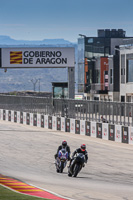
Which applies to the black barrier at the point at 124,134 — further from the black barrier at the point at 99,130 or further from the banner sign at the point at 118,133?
the black barrier at the point at 99,130

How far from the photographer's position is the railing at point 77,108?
108 ft

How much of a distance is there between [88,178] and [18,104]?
98.9ft

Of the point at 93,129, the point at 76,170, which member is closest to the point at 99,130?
the point at 93,129

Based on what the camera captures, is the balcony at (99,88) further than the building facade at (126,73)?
Yes

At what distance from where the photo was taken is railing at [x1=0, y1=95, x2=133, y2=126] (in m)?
33.0

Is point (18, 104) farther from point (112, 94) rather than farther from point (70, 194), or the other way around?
point (70, 194)

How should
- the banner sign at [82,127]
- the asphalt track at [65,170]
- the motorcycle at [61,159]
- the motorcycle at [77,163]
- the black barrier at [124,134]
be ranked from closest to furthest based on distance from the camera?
the asphalt track at [65,170], the motorcycle at [77,163], the motorcycle at [61,159], the black barrier at [124,134], the banner sign at [82,127]

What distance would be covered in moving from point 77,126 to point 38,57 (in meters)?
6.94

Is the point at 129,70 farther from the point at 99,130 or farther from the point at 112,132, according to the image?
the point at 112,132

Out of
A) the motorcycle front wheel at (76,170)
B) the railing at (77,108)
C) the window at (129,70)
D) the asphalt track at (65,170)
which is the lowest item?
the asphalt track at (65,170)

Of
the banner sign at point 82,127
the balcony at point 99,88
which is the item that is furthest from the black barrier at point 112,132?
the balcony at point 99,88

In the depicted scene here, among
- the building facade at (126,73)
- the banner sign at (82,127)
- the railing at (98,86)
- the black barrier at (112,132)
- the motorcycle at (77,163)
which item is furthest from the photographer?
the railing at (98,86)

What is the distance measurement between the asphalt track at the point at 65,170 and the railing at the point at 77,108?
1.62 m

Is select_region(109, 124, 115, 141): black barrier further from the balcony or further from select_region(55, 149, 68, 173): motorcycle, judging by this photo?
the balcony
